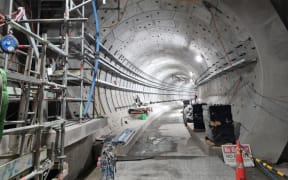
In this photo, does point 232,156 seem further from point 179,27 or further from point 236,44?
point 179,27

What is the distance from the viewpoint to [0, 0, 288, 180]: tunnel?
2172mm

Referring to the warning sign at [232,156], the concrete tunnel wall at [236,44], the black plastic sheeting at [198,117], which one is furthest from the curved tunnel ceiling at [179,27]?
the warning sign at [232,156]

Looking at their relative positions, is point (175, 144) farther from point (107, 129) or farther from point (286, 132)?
point (286, 132)

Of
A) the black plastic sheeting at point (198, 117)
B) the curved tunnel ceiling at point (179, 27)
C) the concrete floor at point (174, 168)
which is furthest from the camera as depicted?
the black plastic sheeting at point (198, 117)

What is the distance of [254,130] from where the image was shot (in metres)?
4.26

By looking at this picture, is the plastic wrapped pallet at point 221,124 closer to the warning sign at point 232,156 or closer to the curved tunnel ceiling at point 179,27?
the warning sign at point 232,156

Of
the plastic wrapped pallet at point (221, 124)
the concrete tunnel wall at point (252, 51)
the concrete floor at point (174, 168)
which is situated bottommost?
the concrete floor at point (174, 168)

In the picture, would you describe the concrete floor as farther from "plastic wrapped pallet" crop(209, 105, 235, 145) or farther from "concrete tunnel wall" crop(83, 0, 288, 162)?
"concrete tunnel wall" crop(83, 0, 288, 162)

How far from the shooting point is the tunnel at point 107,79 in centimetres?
217

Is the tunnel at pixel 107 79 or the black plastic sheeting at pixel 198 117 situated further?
the black plastic sheeting at pixel 198 117

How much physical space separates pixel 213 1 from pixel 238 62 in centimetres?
184

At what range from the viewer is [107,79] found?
7176 millimetres

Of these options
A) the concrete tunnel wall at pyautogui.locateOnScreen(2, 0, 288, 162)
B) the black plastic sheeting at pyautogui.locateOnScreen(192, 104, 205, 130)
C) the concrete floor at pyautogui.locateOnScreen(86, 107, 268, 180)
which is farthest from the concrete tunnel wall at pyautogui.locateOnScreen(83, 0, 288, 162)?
the black plastic sheeting at pyautogui.locateOnScreen(192, 104, 205, 130)

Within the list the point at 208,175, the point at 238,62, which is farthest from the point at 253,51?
the point at 208,175
